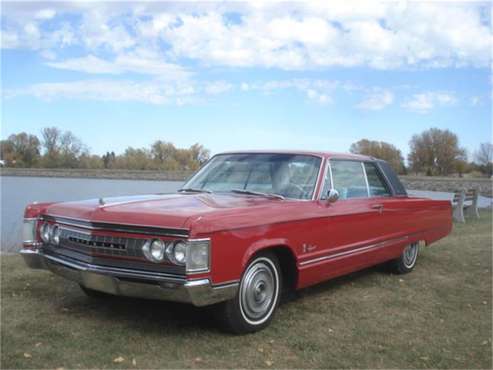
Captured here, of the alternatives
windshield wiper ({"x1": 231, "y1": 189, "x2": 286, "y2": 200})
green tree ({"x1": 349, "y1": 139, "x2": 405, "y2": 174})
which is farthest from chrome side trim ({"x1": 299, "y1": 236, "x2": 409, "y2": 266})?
green tree ({"x1": 349, "y1": 139, "x2": 405, "y2": 174})

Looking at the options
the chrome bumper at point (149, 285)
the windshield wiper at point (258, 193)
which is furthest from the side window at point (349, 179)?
the chrome bumper at point (149, 285)

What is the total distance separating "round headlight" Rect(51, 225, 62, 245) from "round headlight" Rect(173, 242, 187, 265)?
1.34m

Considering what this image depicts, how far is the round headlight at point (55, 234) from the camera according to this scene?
481cm

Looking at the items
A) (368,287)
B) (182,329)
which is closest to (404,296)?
(368,287)

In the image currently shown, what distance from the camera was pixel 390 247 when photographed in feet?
22.3

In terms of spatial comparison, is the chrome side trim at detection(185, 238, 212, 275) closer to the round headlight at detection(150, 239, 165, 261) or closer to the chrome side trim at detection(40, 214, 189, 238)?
the chrome side trim at detection(40, 214, 189, 238)

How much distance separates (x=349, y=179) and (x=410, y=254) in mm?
1993

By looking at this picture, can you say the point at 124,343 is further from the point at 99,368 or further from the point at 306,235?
the point at 306,235

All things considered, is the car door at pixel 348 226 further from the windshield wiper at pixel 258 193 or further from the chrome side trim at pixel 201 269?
the chrome side trim at pixel 201 269

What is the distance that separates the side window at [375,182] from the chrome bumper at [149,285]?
10.2 feet

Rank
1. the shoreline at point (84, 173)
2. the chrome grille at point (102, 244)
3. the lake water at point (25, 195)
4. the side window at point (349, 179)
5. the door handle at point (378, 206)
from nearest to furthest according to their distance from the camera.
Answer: the chrome grille at point (102, 244), the side window at point (349, 179), the door handle at point (378, 206), the lake water at point (25, 195), the shoreline at point (84, 173)

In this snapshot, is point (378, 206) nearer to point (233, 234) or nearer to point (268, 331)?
point (268, 331)

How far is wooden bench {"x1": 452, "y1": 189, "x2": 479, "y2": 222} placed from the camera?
1591 centimetres

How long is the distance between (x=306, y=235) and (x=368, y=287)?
1849 mm
